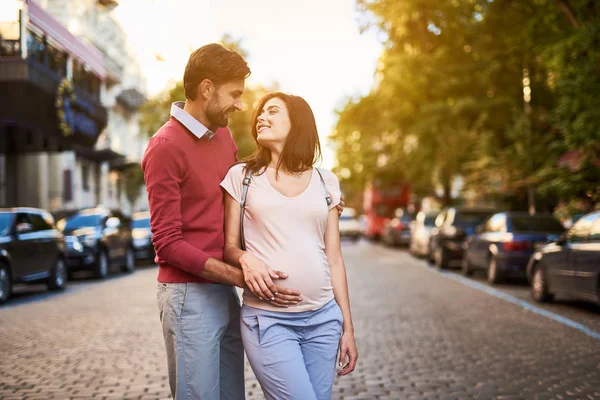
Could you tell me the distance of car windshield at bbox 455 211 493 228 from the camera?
2197 centimetres

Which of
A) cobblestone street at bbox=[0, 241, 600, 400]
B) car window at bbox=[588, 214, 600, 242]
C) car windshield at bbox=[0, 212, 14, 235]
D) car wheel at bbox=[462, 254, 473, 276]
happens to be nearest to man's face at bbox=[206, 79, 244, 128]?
cobblestone street at bbox=[0, 241, 600, 400]

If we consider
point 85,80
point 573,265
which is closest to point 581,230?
point 573,265

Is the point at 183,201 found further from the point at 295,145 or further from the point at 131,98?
the point at 131,98

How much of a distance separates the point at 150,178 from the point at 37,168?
29.9 meters

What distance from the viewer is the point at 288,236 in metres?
3.10

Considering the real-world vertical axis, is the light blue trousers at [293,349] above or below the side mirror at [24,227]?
below

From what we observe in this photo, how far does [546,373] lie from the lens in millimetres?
7043

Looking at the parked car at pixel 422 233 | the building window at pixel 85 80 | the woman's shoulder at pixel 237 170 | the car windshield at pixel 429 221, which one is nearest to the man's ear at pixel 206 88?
the woman's shoulder at pixel 237 170

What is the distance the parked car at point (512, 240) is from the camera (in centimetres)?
1606

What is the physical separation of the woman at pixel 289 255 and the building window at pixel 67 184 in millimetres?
33199

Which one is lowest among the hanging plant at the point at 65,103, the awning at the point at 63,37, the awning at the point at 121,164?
the awning at the point at 121,164

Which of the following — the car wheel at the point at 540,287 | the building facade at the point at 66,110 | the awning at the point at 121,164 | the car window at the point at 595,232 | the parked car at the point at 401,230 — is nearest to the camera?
the car window at the point at 595,232

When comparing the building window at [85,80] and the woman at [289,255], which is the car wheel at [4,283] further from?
the building window at [85,80]

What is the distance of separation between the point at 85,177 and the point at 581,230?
3193 centimetres
